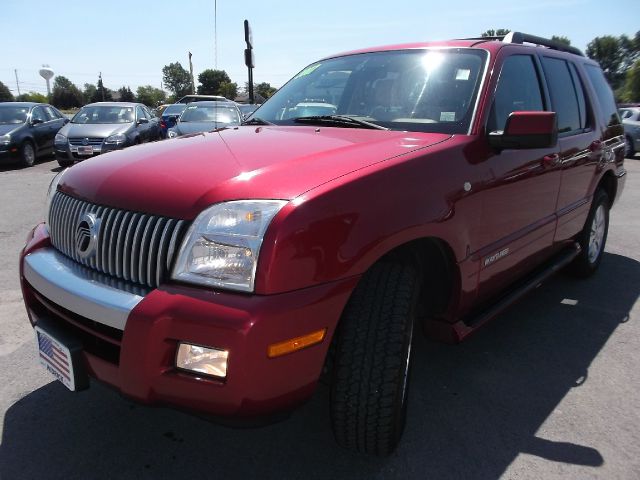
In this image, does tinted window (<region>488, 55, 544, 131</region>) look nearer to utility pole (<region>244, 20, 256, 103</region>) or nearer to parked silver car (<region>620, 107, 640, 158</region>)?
utility pole (<region>244, 20, 256, 103</region>)

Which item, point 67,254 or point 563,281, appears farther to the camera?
point 563,281

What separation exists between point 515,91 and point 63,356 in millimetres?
2682

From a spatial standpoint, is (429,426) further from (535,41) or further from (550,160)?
(535,41)

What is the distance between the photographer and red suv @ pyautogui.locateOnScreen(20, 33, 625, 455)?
172 cm

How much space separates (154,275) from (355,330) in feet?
2.45

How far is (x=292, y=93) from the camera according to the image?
3.57 m

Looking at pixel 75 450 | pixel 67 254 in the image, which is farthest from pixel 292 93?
pixel 75 450

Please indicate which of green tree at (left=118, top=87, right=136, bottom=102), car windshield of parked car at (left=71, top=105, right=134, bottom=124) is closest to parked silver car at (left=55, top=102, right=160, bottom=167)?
car windshield of parked car at (left=71, top=105, right=134, bottom=124)

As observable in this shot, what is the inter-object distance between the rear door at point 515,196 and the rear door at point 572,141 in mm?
172

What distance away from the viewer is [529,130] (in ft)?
8.18

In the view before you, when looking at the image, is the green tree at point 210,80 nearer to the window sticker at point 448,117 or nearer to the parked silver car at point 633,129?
the parked silver car at point 633,129

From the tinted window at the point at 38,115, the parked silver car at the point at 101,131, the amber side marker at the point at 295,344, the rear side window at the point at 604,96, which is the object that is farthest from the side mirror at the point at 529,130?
the tinted window at the point at 38,115

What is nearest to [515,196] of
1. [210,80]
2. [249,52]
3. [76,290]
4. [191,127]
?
[76,290]

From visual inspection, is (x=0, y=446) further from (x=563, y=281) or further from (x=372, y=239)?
(x=563, y=281)
